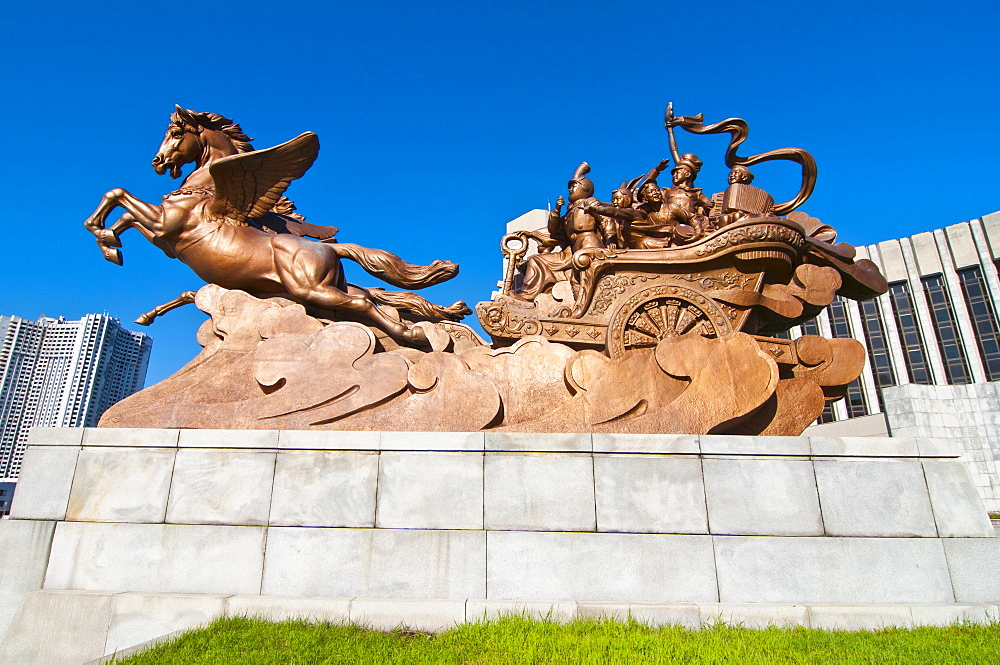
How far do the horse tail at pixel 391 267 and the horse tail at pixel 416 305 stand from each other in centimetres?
30

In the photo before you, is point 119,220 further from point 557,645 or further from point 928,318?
point 928,318

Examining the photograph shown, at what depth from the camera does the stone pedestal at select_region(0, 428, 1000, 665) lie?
192 inches

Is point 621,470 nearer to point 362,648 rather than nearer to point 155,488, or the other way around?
point 362,648

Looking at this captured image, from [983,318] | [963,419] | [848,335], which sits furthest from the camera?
[848,335]

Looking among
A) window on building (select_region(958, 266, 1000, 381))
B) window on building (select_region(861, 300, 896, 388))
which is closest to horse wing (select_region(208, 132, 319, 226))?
window on building (select_region(861, 300, 896, 388))

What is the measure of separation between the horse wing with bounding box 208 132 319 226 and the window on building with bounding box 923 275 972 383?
33634mm

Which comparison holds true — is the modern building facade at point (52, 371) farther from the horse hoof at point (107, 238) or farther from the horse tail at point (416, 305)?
the horse tail at point (416, 305)

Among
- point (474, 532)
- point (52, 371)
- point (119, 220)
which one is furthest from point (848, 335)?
point (52, 371)

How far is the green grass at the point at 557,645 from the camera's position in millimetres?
3803

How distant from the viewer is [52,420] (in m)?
28.5

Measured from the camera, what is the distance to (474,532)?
5.20m

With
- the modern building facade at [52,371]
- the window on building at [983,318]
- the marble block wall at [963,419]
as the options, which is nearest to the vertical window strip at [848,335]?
the window on building at [983,318]

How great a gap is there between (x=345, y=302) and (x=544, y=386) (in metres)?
2.82

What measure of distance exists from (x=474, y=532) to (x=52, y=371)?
3237 centimetres
